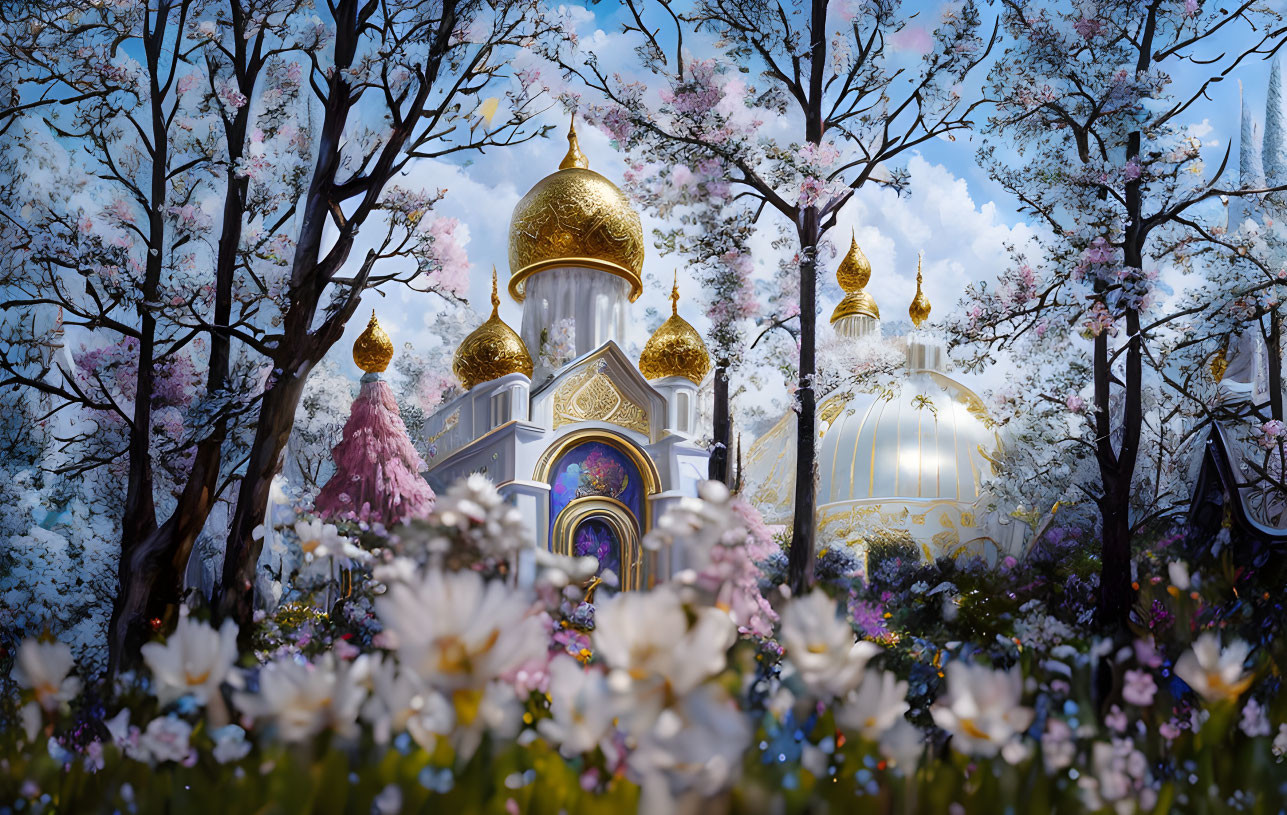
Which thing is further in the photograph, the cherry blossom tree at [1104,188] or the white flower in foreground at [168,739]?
the cherry blossom tree at [1104,188]

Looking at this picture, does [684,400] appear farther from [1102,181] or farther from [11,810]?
[11,810]

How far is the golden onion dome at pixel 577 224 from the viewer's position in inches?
466

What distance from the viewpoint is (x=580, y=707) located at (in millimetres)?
1146

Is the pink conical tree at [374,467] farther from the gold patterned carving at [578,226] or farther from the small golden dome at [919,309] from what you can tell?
the small golden dome at [919,309]

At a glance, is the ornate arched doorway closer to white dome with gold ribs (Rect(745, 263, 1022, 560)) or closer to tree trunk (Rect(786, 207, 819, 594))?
white dome with gold ribs (Rect(745, 263, 1022, 560))

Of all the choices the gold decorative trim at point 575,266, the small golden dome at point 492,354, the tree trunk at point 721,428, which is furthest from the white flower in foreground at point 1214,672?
the gold decorative trim at point 575,266

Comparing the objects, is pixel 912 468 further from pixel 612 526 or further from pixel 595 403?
pixel 612 526

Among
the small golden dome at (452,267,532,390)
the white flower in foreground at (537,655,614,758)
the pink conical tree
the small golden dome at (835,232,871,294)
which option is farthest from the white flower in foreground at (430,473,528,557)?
the small golden dome at (835,232,871,294)

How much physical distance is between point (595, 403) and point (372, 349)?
268cm

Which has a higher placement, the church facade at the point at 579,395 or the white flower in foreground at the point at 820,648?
the church facade at the point at 579,395

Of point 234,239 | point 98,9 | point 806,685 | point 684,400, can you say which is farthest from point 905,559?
point 806,685

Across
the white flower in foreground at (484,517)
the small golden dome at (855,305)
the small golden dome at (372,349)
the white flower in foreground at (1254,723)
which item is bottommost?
the white flower in foreground at (1254,723)

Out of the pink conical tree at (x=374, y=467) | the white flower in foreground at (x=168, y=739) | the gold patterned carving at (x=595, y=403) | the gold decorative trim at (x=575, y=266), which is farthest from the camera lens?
the gold decorative trim at (x=575, y=266)

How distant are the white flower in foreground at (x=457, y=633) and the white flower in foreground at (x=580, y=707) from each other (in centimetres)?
10
